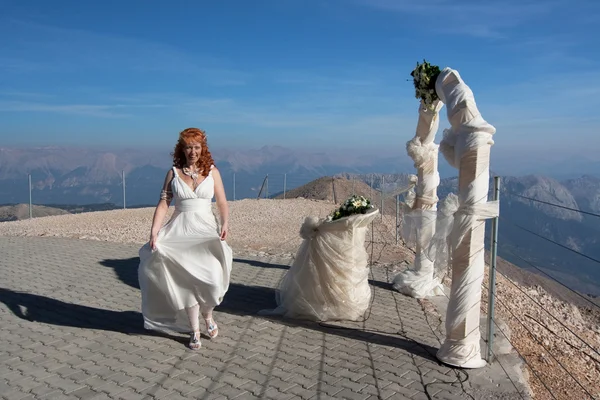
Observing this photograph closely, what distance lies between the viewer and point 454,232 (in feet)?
15.4

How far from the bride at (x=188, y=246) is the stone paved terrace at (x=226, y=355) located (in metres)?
0.56

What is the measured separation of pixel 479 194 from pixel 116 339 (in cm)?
390

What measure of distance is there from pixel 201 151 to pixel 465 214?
2.57 m

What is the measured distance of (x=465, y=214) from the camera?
4.61m

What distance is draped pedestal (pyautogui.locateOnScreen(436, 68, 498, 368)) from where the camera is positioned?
450 centimetres

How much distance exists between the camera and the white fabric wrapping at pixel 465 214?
4.51m

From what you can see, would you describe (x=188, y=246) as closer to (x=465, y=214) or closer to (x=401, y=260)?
(x=465, y=214)

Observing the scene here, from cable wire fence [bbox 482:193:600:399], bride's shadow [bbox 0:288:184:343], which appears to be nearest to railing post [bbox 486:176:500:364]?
cable wire fence [bbox 482:193:600:399]

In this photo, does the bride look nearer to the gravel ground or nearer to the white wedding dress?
the white wedding dress

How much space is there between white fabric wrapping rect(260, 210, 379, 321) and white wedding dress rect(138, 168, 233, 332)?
3.84ft

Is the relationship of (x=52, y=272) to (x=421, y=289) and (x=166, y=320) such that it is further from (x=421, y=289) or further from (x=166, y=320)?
(x=421, y=289)

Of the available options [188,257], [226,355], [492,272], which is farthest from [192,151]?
[492,272]

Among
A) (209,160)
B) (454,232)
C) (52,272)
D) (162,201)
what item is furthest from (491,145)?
(52,272)

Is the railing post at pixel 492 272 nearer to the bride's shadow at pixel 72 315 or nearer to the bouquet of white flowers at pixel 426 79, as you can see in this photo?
the bouquet of white flowers at pixel 426 79
